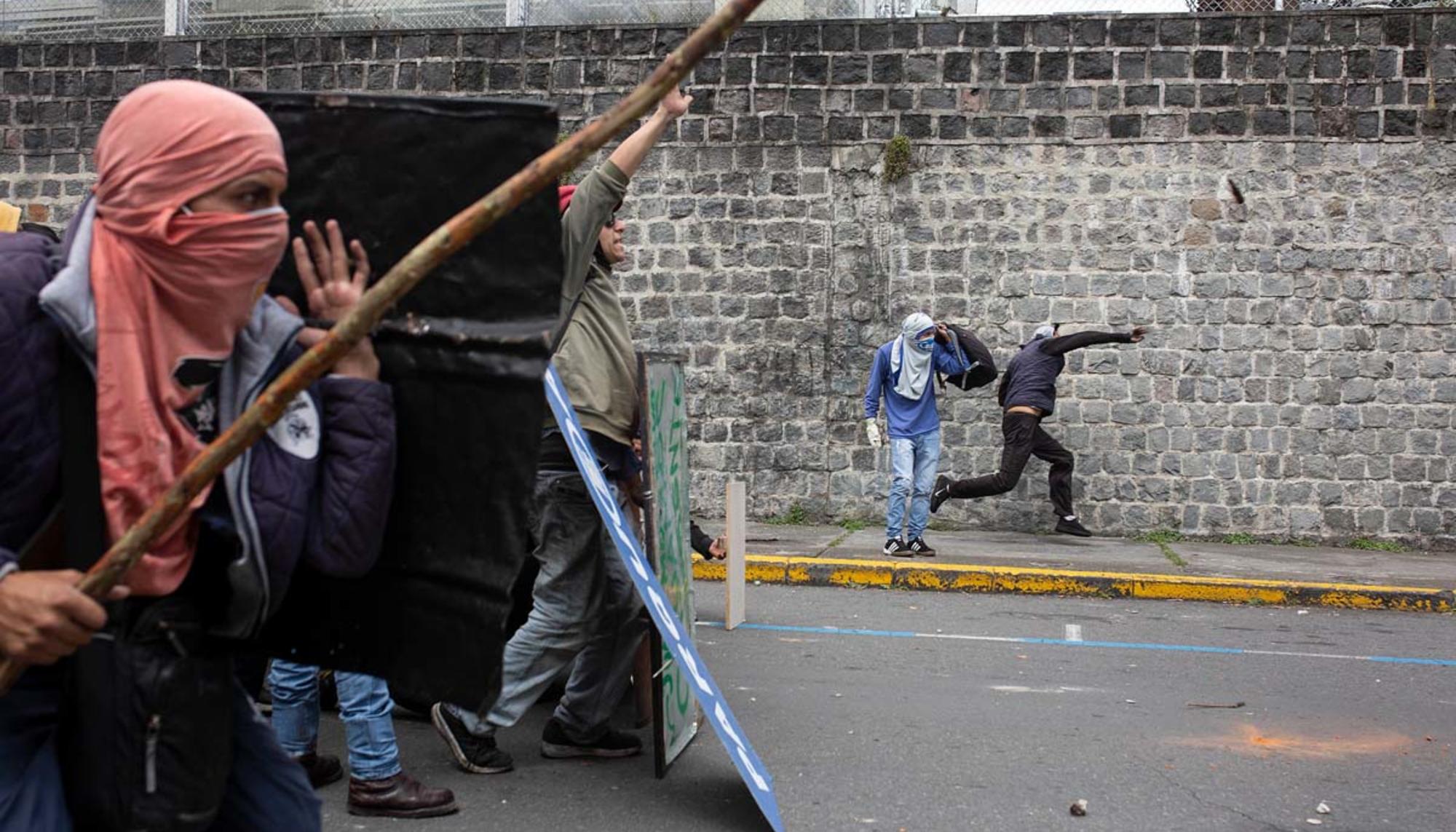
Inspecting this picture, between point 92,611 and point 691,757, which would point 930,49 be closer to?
point 691,757

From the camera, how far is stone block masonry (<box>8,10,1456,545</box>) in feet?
40.1

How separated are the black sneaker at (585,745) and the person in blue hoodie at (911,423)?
19.3 feet

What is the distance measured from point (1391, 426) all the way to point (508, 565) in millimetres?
11459

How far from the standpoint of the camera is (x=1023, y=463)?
468 inches

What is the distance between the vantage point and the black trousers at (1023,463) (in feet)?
39.0

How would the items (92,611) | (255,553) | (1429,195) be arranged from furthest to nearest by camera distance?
(1429,195) < (255,553) < (92,611)

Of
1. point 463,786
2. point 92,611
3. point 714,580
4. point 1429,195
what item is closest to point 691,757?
point 463,786

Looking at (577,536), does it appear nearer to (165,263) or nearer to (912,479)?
(165,263)

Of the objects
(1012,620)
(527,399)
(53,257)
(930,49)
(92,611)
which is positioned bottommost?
(1012,620)

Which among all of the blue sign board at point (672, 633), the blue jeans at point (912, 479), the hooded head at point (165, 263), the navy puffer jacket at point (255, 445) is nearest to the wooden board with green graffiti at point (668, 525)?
the blue sign board at point (672, 633)

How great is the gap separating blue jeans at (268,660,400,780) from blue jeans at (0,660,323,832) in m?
1.94

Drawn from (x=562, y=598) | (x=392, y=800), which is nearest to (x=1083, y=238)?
(x=562, y=598)

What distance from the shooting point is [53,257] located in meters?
2.07

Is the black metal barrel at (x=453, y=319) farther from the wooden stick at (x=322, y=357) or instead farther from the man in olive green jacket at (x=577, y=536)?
the man in olive green jacket at (x=577, y=536)
